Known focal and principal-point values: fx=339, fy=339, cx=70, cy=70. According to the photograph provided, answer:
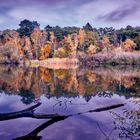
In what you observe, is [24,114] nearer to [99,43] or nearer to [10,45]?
[10,45]

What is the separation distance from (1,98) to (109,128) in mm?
8588

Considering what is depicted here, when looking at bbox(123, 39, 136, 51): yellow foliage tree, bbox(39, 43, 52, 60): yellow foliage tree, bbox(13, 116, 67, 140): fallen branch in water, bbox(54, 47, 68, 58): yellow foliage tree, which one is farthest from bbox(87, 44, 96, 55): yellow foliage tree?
bbox(13, 116, 67, 140): fallen branch in water

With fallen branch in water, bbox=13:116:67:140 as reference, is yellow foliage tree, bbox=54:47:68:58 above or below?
above

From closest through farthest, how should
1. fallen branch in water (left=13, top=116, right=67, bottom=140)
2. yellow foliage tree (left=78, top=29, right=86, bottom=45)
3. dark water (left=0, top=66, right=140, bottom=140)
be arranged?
fallen branch in water (left=13, top=116, right=67, bottom=140)
dark water (left=0, top=66, right=140, bottom=140)
yellow foliage tree (left=78, top=29, right=86, bottom=45)

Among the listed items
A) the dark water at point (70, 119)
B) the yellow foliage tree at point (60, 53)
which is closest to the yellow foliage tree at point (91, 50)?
the yellow foliage tree at point (60, 53)

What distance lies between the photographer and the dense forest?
70.9 metres

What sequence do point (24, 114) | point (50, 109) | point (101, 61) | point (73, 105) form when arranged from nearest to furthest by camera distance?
point (24, 114) < point (50, 109) < point (73, 105) < point (101, 61)

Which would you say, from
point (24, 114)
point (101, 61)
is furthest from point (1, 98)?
point (101, 61)

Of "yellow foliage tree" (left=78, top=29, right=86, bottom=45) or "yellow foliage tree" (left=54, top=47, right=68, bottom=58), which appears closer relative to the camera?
"yellow foliage tree" (left=54, top=47, right=68, bottom=58)


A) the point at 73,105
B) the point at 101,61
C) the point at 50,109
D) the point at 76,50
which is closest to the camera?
the point at 50,109

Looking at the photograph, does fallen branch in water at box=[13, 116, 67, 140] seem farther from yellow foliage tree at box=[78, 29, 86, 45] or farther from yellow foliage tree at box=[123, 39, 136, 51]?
yellow foliage tree at box=[78, 29, 86, 45]

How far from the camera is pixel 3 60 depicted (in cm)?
7262

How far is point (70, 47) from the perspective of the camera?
78.4 m

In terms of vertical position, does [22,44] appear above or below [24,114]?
above
